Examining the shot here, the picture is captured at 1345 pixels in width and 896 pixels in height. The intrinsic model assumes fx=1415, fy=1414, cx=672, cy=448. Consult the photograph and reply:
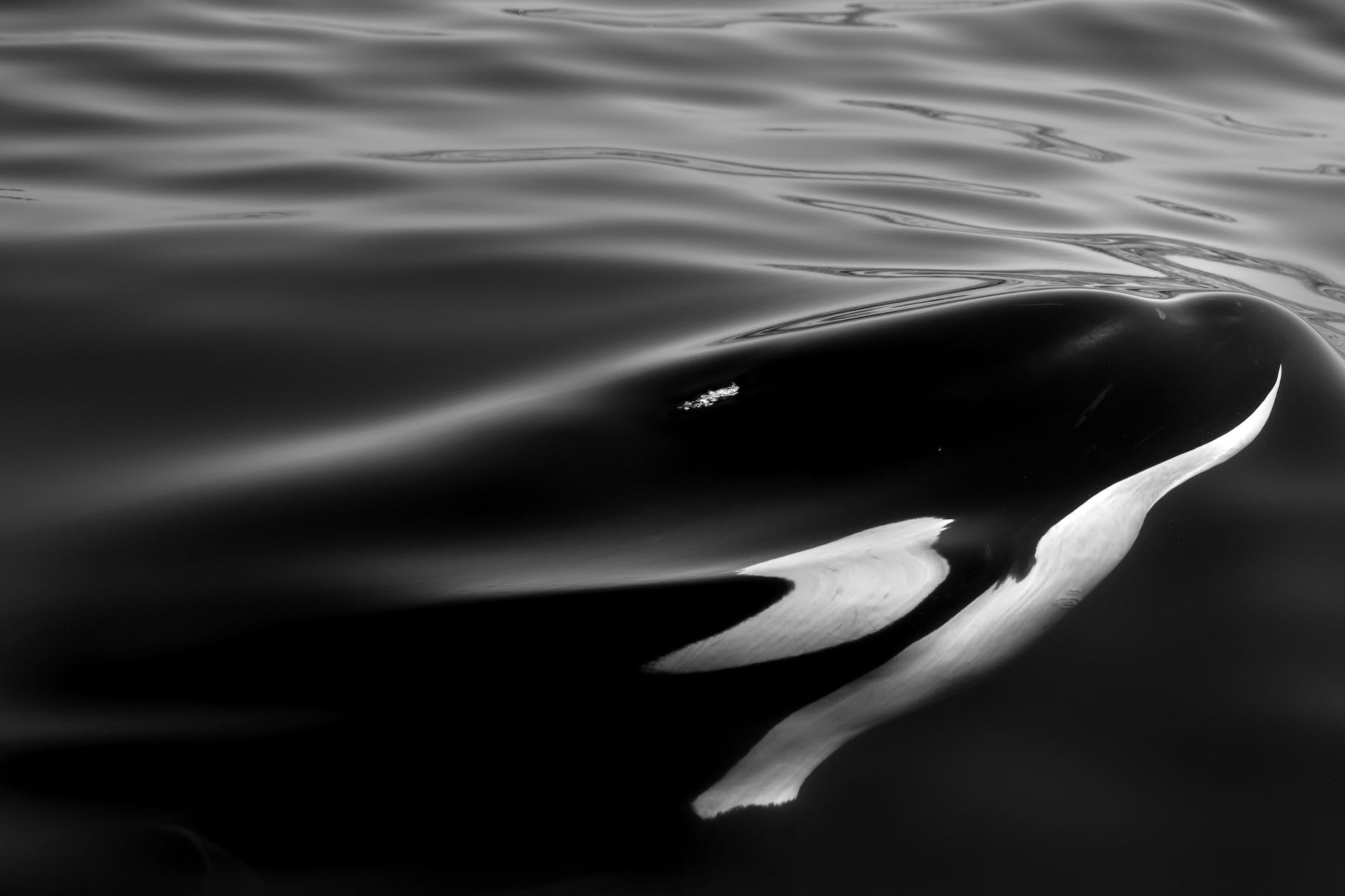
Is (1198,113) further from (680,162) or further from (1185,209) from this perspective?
(680,162)

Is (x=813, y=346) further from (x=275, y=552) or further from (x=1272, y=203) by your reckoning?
(x=1272, y=203)

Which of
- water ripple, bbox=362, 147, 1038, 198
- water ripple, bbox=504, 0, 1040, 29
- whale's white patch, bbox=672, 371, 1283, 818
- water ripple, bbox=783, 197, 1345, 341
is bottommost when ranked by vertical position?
whale's white patch, bbox=672, 371, 1283, 818

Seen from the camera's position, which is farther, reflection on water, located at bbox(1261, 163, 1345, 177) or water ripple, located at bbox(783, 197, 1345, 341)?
reflection on water, located at bbox(1261, 163, 1345, 177)

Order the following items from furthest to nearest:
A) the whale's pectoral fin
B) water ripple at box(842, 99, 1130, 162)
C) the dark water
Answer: water ripple at box(842, 99, 1130, 162), the whale's pectoral fin, the dark water

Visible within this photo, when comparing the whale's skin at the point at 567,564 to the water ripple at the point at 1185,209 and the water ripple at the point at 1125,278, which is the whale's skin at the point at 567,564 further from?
the water ripple at the point at 1185,209

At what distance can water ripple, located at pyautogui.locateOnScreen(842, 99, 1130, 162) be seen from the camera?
3455mm

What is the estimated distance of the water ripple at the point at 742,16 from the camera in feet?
13.8

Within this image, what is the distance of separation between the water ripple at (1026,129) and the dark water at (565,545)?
0.87 m

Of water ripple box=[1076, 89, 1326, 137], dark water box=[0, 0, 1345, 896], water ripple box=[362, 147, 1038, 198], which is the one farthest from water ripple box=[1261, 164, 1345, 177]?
dark water box=[0, 0, 1345, 896]

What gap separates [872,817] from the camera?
113 centimetres

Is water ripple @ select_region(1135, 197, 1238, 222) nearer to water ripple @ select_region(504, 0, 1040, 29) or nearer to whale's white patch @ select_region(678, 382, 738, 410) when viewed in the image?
water ripple @ select_region(504, 0, 1040, 29)

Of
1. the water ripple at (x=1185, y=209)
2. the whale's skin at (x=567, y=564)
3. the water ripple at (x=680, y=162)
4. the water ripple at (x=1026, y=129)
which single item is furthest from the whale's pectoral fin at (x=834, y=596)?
the water ripple at (x=1026, y=129)

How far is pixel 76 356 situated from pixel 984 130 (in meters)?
2.47

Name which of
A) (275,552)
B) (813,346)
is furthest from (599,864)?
(813,346)
